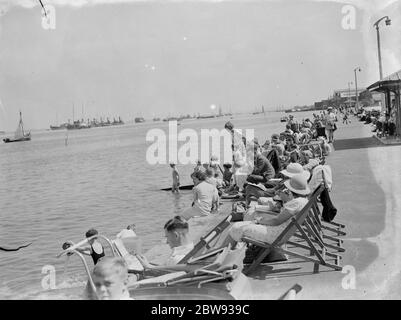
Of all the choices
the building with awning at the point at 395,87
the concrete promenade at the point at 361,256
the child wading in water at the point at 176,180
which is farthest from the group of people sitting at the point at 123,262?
the building with awning at the point at 395,87

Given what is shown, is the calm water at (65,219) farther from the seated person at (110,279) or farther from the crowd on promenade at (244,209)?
the seated person at (110,279)

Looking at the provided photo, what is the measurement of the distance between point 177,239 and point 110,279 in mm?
1661

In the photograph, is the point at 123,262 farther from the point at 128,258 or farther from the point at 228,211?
the point at 228,211

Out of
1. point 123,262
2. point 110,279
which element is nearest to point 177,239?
point 123,262

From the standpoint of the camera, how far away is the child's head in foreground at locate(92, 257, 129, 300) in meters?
3.35

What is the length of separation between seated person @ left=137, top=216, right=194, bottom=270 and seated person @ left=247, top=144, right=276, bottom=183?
428cm

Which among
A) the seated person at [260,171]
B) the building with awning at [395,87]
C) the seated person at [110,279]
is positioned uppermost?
the building with awning at [395,87]

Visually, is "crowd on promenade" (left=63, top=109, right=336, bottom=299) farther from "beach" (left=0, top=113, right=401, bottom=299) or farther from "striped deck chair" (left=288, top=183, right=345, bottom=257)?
"beach" (left=0, top=113, right=401, bottom=299)

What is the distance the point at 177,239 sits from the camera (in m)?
4.96

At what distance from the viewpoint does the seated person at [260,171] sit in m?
9.12

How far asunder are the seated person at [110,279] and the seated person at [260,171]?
5945mm
